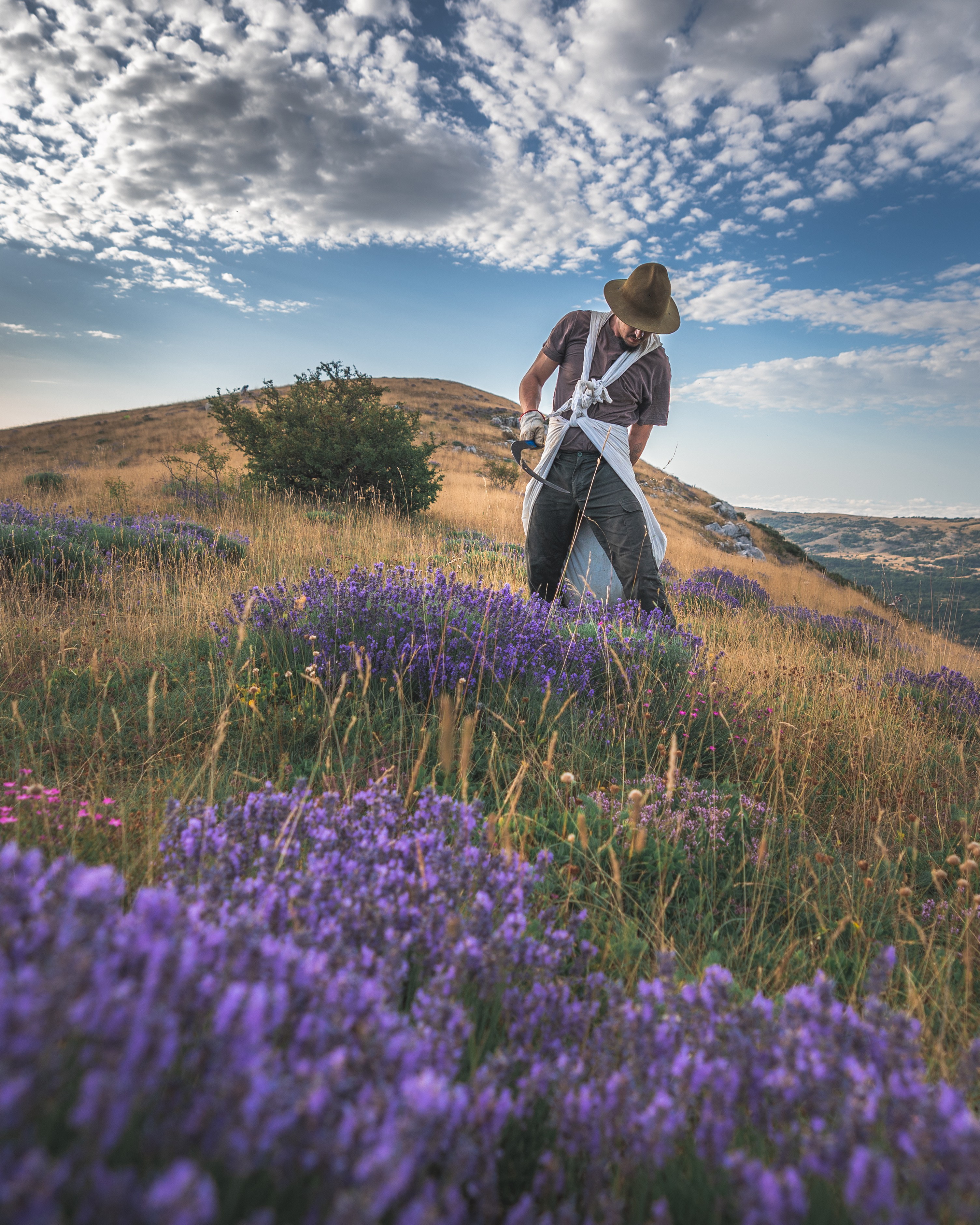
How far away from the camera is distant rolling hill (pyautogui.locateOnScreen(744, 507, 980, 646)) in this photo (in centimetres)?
838

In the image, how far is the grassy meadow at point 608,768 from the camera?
1.96m

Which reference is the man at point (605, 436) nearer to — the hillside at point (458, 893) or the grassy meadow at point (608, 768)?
the hillside at point (458, 893)

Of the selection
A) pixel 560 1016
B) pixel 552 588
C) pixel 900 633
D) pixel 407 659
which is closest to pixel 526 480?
pixel 900 633

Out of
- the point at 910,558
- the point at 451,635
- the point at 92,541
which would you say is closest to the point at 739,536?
the point at 910,558

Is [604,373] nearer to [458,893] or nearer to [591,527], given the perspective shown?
[591,527]

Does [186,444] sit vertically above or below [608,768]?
above

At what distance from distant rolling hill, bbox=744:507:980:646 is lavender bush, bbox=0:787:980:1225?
8046 mm

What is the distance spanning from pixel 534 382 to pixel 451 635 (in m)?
3.16

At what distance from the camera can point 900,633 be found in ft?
36.7

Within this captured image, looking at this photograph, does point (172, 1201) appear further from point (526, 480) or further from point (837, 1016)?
point (526, 480)

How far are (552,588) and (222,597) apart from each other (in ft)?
9.47

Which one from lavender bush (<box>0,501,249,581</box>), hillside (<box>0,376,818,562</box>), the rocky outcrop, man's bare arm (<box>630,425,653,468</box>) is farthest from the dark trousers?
the rocky outcrop

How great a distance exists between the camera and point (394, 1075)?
0.82 meters

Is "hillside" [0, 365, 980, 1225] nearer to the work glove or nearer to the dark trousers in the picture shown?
the dark trousers
